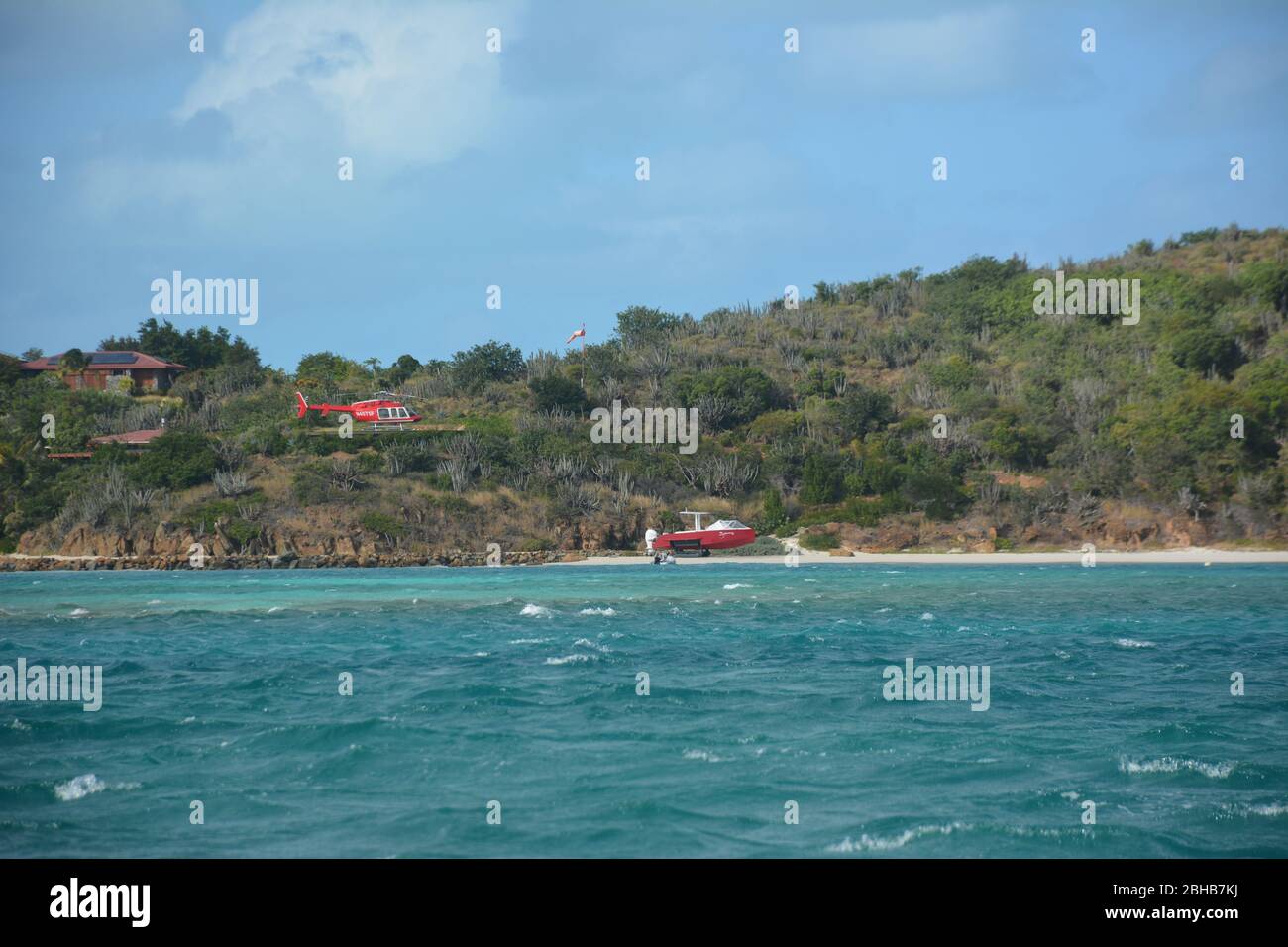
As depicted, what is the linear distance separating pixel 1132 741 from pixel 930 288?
80.6 m

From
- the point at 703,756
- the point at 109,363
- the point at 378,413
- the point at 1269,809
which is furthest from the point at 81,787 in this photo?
the point at 109,363

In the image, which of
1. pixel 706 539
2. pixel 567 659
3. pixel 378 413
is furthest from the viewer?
pixel 378 413

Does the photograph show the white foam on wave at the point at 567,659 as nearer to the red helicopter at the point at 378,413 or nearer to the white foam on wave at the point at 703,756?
the white foam on wave at the point at 703,756

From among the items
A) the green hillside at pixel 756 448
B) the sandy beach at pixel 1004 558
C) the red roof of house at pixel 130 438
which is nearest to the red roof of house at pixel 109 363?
the green hillside at pixel 756 448

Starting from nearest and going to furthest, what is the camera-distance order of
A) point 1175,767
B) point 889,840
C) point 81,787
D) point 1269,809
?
point 889,840
point 1269,809
point 81,787
point 1175,767

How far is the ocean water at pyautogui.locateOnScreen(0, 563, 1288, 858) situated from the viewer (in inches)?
423

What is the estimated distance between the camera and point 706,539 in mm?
49906

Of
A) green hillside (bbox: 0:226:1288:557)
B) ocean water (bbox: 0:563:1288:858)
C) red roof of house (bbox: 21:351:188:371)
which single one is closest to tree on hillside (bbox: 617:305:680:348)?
green hillside (bbox: 0:226:1288:557)

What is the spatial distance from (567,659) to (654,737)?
6185 millimetres

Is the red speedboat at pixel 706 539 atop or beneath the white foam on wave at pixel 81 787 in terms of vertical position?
atop

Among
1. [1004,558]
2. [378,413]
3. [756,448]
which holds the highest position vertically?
[378,413]

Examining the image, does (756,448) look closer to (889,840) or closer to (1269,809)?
(1269,809)

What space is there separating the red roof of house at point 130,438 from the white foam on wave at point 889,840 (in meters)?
58.5

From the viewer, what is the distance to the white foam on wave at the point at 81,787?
12.1 meters
